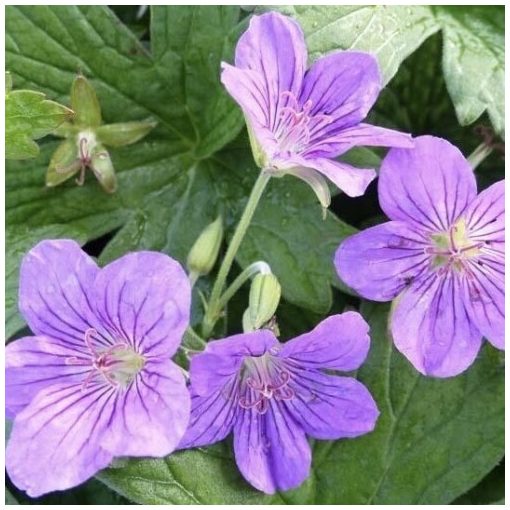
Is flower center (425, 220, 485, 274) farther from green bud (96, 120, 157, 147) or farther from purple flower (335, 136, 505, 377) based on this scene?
green bud (96, 120, 157, 147)

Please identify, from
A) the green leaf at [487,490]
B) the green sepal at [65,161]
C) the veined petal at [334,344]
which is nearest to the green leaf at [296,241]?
the veined petal at [334,344]

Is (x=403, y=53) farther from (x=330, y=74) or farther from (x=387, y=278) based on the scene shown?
(x=387, y=278)

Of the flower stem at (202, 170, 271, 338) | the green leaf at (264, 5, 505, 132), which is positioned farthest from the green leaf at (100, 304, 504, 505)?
the green leaf at (264, 5, 505, 132)

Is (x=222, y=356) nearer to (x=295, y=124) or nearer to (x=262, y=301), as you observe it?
(x=262, y=301)

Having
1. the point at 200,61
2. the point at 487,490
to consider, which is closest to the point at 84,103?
the point at 200,61

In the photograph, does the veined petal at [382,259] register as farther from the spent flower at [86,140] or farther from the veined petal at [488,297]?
the spent flower at [86,140]
